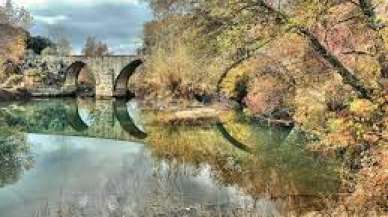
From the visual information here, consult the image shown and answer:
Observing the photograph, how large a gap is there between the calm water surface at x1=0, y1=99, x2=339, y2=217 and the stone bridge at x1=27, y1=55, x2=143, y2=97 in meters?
32.4

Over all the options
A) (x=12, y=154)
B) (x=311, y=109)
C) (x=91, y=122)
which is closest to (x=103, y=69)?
(x=91, y=122)

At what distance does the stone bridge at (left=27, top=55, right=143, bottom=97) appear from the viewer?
6475cm

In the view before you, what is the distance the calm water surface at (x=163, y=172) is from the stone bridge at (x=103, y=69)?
106ft

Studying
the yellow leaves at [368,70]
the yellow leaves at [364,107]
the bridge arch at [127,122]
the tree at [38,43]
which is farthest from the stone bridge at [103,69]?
the yellow leaves at [364,107]

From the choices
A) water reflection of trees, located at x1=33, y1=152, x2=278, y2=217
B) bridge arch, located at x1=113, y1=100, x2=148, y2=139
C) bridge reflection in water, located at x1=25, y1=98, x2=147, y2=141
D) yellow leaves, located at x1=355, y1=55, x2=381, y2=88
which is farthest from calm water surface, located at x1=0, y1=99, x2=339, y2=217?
yellow leaves, located at x1=355, y1=55, x2=381, y2=88

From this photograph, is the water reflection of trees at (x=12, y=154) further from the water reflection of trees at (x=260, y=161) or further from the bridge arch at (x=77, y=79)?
the bridge arch at (x=77, y=79)

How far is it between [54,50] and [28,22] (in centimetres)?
1479

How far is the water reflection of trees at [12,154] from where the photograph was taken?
61.0 ft

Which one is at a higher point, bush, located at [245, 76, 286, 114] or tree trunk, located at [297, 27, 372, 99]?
tree trunk, located at [297, 27, 372, 99]

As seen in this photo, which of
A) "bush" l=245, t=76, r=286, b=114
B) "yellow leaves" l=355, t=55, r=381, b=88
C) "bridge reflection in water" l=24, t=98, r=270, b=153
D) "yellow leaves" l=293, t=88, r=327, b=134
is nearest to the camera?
"yellow leaves" l=355, t=55, r=381, b=88

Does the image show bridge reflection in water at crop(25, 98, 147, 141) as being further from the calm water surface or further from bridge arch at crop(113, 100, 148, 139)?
the calm water surface

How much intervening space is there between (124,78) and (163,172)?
48.8 meters

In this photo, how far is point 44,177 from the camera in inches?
723

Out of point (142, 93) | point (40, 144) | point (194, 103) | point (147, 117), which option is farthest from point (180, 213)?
point (142, 93)
